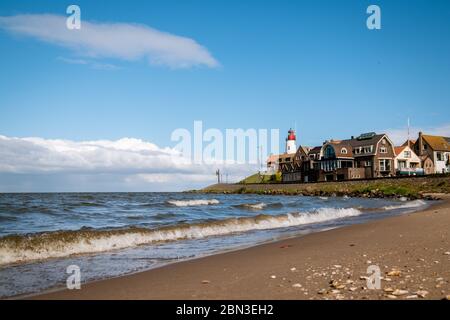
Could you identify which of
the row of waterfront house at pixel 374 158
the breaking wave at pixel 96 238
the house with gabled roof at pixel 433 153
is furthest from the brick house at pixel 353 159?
the breaking wave at pixel 96 238

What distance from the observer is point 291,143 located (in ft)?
434

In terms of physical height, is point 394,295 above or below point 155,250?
above

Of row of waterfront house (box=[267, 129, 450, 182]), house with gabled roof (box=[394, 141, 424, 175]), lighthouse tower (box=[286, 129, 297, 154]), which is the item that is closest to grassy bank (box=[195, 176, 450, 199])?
row of waterfront house (box=[267, 129, 450, 182])

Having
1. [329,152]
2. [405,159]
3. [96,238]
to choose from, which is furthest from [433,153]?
[96,238]

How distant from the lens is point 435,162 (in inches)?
3482

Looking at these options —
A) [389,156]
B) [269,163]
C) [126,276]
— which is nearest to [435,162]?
[389,156]

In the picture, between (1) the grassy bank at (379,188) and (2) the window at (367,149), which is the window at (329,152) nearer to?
(2) the window at (367,149)

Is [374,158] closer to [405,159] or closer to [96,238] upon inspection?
[405,159]

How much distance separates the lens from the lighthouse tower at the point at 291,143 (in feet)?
432

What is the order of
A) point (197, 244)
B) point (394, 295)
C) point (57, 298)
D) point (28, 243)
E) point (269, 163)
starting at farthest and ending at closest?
point (269, 163) → point (197, 244) → point (28, 243) → point (57, 298) → point (394, 295)

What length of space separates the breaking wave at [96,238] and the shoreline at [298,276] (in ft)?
16.3
